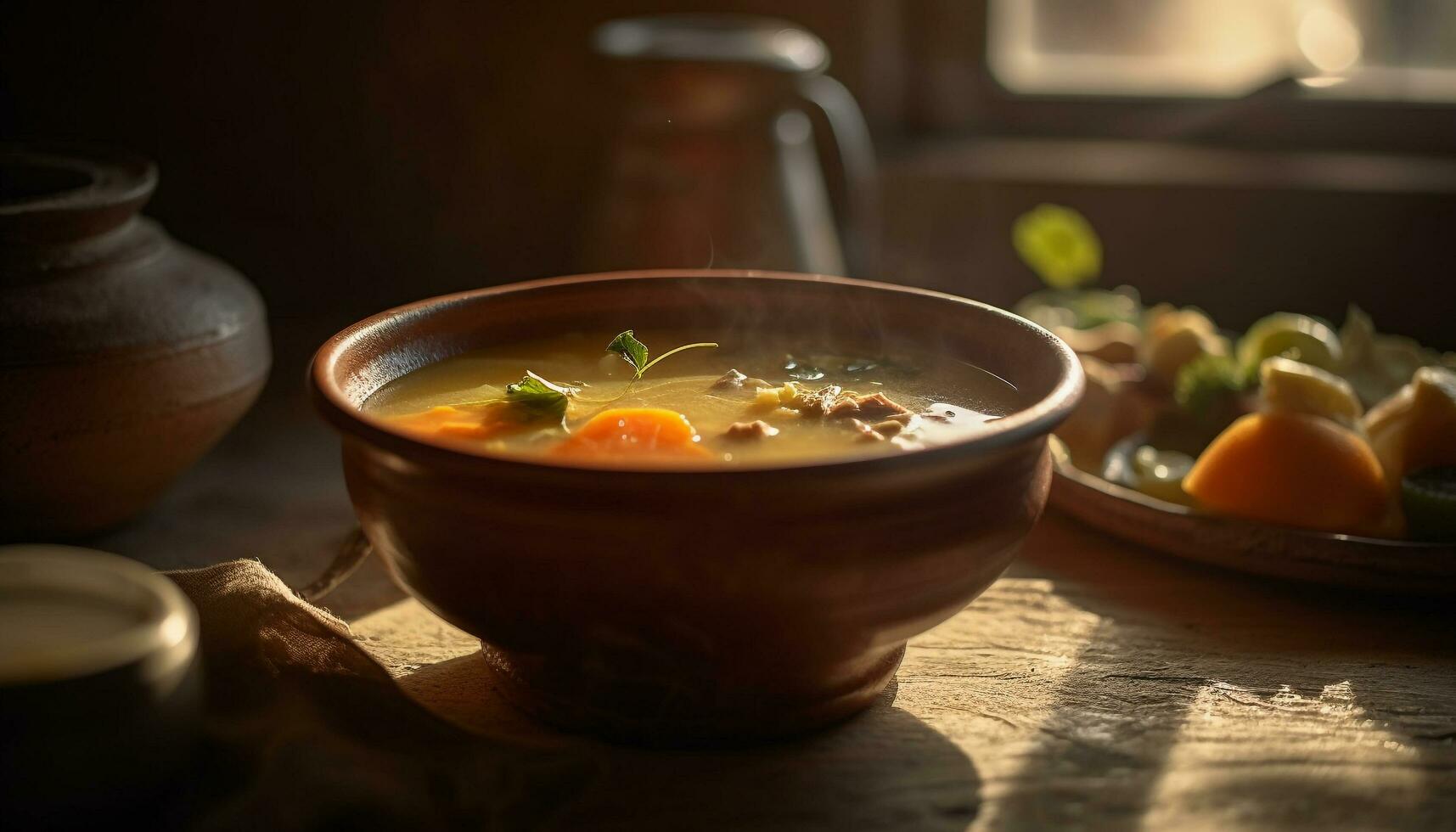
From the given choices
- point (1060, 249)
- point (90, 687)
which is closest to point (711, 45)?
point (1060, 249)

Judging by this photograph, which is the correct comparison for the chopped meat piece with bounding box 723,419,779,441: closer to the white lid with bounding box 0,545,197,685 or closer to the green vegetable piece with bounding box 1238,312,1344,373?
the white lid with bounding box 0,545,197,685

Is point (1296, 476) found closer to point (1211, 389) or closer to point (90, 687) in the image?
point (1211, 389)

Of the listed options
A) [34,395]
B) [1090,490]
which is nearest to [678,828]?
[1090,490]

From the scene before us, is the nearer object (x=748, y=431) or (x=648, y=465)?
(x=648, y=465)

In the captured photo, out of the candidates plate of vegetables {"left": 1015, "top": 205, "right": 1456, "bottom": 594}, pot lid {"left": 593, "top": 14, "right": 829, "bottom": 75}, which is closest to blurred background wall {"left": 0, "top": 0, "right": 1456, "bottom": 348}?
pot lid {"left": 593, "top": 14, "right": 829, "bottom": 75}

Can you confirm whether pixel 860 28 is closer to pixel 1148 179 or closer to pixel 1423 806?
pixel 1148 179

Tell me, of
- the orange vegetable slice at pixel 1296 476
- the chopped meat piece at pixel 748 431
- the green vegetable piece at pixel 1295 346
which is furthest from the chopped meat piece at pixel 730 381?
the green vegetable piece at pixel 1295 346
